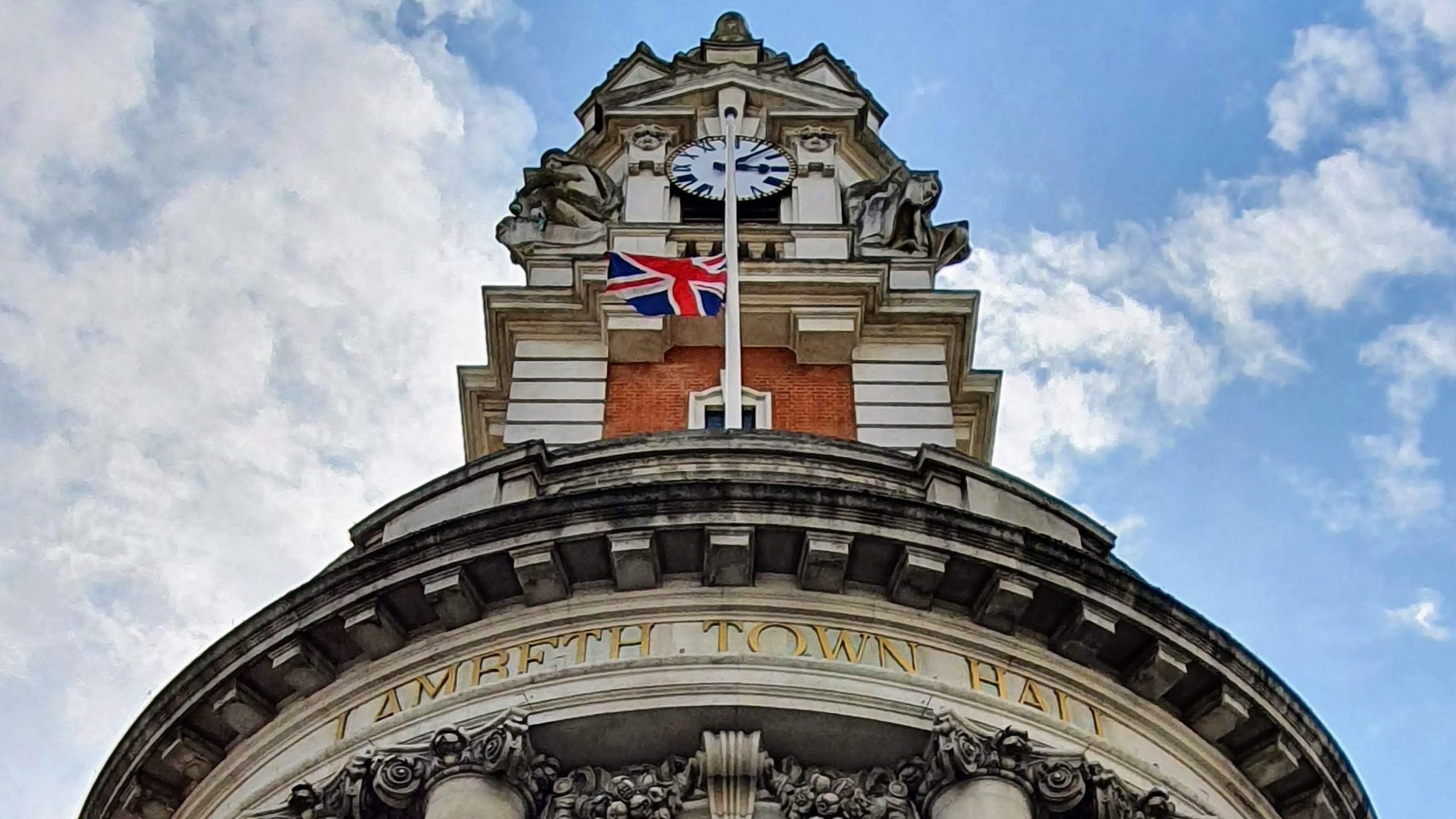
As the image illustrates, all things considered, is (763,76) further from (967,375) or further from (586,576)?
(586,576)

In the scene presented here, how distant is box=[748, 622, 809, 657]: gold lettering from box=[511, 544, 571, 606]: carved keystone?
1.89 meters

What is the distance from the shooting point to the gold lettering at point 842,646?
18.3 m

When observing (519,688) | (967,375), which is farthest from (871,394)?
(519,688)

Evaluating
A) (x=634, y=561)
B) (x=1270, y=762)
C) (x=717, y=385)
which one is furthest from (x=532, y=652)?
(x=717, y=385)

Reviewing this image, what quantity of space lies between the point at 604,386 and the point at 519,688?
10214 millimetres

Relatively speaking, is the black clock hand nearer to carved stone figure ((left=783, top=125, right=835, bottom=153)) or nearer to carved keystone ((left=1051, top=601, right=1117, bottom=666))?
carved stone figure ((left=783, top=125, right=835, bottom=153))

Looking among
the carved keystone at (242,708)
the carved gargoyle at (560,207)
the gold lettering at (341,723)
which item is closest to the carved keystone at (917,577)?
the gold lettering at (341,723)

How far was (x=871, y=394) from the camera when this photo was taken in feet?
90.4

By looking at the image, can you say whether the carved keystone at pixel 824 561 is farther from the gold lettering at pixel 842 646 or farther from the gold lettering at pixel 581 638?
the gold lettering at pixel 581 638

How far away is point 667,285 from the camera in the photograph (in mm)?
26094

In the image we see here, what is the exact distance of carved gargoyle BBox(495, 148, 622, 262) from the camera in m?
31.3

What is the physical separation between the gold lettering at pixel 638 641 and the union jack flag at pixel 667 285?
788cm

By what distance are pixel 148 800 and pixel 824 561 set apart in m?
7.30

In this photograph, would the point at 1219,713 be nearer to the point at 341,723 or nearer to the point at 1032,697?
the point at 1032,697
